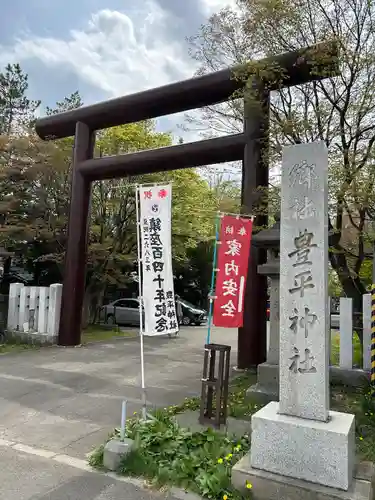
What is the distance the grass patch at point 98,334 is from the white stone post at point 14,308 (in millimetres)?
2114

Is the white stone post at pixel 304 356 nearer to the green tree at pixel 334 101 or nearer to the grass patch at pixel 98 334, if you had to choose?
the green tree at pixel 334 101

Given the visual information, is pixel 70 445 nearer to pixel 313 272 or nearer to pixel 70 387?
pixel 70 387

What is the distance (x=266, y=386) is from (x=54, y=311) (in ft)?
23.9

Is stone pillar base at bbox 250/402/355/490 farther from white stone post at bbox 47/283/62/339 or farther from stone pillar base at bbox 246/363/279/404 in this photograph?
white stone post at bbox 47/283/62/339

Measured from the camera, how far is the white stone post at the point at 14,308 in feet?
40.0

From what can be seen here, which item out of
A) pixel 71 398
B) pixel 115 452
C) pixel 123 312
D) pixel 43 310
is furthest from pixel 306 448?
pixel 123 312

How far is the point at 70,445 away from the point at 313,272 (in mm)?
3382

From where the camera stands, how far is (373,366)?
665 centimetres

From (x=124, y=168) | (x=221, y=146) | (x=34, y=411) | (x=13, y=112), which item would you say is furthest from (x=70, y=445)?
(x=13, y=112)

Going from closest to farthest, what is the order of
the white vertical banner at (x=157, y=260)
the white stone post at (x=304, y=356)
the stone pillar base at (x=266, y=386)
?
the white stone post at (x=304, y=356) → the white vertical banner at (x=157, y=260) → the stone pillar base at (x=266, y=386)

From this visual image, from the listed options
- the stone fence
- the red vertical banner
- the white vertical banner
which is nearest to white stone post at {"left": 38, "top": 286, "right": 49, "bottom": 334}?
the stone fence

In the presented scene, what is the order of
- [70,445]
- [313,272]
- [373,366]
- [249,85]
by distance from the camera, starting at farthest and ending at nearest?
1. [249,85]
2. [373,366]
3. [70,445]
4. [313,272]

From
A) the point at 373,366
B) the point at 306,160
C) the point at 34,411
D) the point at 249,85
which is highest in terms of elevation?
the point at 249,85

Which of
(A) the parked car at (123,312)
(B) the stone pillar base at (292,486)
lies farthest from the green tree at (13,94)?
(B) the stone pillar base at (292,486)
